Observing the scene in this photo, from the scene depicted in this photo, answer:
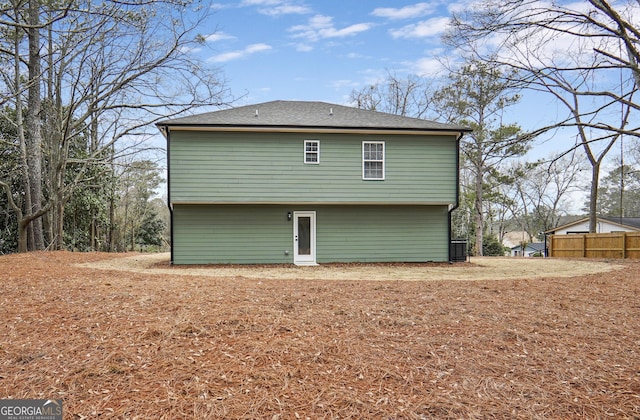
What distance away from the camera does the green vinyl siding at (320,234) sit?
13.4 m

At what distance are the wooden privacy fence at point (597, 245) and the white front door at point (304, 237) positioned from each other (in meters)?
14.2

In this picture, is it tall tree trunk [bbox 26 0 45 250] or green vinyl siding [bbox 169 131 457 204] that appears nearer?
green vinyl siding [bbox 169 131 457 204]

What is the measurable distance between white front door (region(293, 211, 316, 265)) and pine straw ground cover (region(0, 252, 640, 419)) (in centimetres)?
718

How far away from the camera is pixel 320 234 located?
14.0 metres

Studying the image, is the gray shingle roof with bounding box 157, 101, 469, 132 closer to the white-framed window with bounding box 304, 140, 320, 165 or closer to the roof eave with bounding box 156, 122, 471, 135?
the roof eave with bounding box 156, 122, 471, 135

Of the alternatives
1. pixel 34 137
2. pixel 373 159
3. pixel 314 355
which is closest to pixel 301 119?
pixel 373 159

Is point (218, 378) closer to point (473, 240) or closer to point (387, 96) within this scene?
point (387, 96)

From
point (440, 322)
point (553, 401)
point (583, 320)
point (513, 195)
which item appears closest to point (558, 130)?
point (583, 320)

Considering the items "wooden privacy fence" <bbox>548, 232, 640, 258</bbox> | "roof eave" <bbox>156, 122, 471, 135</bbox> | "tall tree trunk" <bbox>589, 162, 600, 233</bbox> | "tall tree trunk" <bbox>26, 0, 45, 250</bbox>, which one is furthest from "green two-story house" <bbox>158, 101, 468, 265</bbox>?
"tall tree trunk" <bbox>589, 162, 600, 233</bbox>

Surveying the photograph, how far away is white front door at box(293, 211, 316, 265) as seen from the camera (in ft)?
45.3

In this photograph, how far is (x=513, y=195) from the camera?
37281mm

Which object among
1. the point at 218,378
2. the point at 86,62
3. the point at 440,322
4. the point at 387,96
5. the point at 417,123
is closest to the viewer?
the point at 218,378

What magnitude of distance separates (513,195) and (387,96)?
1712cm

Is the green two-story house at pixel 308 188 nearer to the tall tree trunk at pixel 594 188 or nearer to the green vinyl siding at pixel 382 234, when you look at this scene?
the green vinyl siding at pixel 382 234
